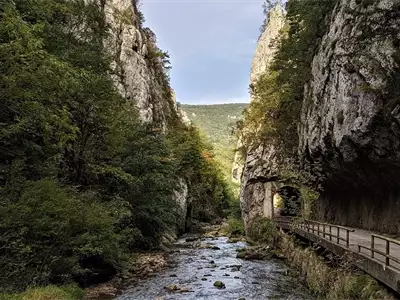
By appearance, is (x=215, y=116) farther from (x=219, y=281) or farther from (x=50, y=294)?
(x=50, y=294)

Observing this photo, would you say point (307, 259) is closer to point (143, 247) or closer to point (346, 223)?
point (346, 223)

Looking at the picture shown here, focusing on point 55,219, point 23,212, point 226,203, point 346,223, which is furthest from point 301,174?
point 226,203

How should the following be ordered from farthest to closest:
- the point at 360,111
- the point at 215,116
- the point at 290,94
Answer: the point at 215,116 → the point at 290,94 → the point at 360,111

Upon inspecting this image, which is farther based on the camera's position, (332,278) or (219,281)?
(219,281)

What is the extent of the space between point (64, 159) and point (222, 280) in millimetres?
10480

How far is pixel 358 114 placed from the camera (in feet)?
53.1

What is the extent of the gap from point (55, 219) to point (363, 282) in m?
10.2

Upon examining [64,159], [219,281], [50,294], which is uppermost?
[64,159]

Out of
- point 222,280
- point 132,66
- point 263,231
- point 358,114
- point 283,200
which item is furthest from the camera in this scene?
point 132,66

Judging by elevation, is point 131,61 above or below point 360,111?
above

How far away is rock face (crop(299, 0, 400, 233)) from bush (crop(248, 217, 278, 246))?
27.6ft

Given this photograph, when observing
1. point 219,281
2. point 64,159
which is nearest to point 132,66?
point 64,159

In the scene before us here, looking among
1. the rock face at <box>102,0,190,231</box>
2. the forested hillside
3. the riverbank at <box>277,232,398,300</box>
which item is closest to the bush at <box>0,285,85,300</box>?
the riverbank at <box>277,232,398,300</box>

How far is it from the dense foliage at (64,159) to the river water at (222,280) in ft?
8.75
